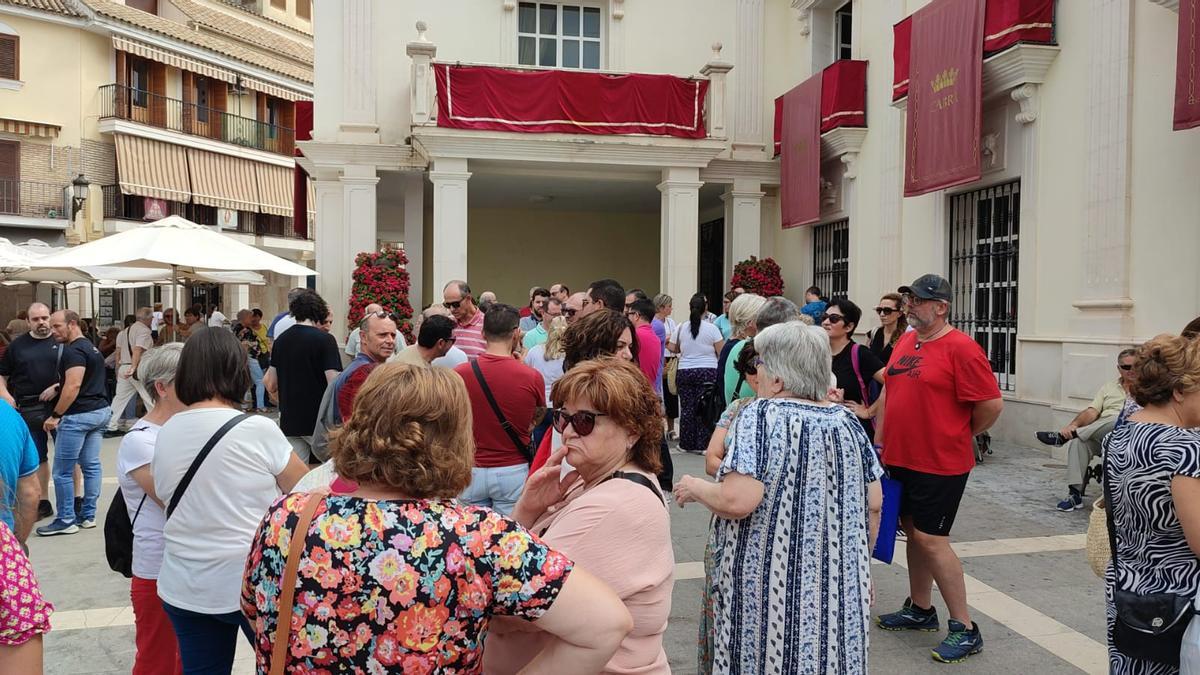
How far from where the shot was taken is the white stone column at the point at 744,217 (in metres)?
15.4

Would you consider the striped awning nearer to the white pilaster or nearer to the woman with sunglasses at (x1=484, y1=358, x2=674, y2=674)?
the white pilaster

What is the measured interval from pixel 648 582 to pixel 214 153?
29.8 metres

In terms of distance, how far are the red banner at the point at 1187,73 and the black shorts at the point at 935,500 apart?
16.5 feet

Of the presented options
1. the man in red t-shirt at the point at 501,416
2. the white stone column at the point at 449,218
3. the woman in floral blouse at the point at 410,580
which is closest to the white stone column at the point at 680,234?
the white stone column at the point at 449,218

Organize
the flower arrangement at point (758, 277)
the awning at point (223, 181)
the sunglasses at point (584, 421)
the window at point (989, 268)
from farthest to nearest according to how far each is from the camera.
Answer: the awning at point (223, 181) < the flower arrangement at point (758, 277) < the window at point (989, 268) < the sunglasses at point (584, 421)

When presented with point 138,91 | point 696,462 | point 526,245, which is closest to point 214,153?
point 138,91

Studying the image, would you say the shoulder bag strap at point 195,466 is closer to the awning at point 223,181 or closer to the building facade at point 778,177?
the building facade at point 778,177

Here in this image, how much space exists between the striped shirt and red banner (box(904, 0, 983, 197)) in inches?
252

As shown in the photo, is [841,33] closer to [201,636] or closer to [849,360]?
[849,360]

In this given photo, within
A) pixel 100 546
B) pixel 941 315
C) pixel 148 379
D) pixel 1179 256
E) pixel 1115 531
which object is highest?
pixel 1179 256

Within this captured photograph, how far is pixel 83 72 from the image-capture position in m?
24.7

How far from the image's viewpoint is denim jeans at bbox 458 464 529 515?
418 centimetres

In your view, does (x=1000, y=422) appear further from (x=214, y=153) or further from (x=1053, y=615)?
(x=214, y=153)

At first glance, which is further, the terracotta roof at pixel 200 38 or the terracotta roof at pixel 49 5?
the terracotta roof at pixel 200 38
